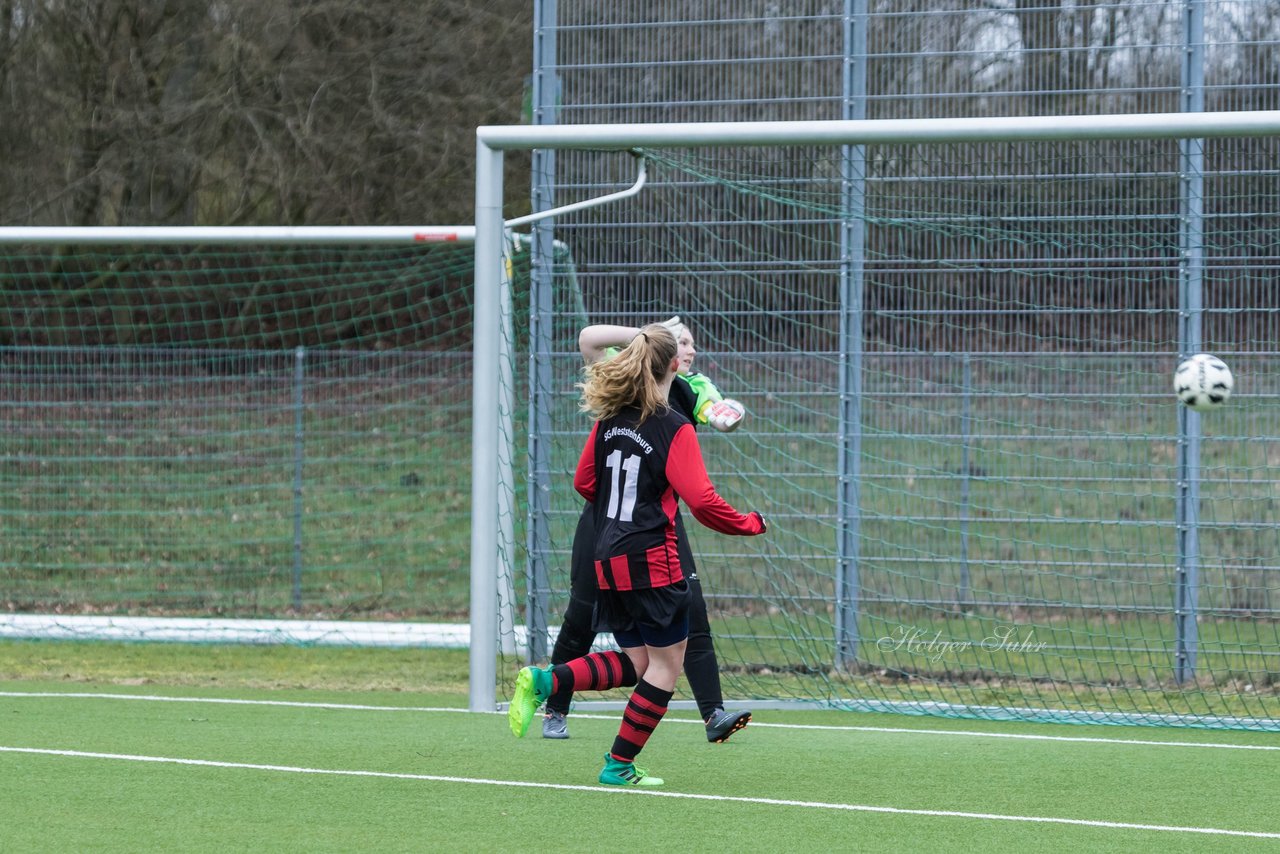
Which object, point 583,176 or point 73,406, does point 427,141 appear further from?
point 583,176

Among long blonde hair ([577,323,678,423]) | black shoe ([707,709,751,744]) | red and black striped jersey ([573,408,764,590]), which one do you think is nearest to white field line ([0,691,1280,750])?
black shoe ([707,709,751,744])

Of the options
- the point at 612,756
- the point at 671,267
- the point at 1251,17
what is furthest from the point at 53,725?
the point at 1251,17

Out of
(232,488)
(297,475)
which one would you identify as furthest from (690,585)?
(232,488)

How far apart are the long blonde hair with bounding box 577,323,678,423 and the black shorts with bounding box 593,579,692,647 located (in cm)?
62

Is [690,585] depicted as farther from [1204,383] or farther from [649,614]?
[1204,383]

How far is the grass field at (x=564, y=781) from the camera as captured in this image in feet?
16.1

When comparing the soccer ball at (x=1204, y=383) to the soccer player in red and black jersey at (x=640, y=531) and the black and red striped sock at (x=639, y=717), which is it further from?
the black and red striped sock at (x=639, y=717)

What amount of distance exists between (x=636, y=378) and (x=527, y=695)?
1.20 m

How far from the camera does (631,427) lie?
568 cm

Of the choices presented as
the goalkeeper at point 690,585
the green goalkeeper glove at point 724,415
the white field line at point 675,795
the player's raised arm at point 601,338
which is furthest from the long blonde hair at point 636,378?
the white field line at point 675,795

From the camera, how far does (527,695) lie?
5707 millimetres

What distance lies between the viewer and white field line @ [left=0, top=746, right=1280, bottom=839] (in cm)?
515

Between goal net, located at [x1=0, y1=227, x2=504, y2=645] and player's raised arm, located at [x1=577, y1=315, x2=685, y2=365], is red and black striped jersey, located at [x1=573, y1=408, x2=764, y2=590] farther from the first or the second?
goal net, located at [x1=0, y1=227, x2=504, y2=645]

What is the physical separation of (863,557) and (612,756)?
4.16 m
